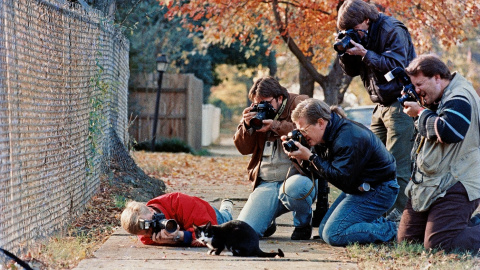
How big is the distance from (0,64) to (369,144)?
2.75 m

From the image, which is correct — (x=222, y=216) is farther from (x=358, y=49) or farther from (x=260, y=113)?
(x=358, y=49)

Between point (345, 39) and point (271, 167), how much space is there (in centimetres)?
131

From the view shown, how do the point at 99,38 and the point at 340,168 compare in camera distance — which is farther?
the point at 99,38

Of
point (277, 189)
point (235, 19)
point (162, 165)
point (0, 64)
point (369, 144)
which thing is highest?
point (235, 19)

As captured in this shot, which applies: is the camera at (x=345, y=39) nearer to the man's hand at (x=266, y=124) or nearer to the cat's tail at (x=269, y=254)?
the man's hand at (x=266, y=124)

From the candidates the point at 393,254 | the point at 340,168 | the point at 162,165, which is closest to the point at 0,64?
the point at 340,168

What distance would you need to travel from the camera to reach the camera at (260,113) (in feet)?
17.8

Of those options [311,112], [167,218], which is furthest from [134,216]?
[311,112]

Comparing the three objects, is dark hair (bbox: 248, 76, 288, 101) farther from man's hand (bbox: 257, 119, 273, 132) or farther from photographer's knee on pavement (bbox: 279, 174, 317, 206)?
photographer's knee on pavement (bbox: 279, 174, 317, 206)

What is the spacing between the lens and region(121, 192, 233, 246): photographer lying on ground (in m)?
4.77

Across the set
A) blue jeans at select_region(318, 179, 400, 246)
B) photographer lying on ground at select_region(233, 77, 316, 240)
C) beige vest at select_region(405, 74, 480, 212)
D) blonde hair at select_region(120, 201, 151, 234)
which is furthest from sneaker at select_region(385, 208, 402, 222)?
blonde hair at select_region(120, 201, 151, 234)

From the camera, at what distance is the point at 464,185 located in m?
4.61

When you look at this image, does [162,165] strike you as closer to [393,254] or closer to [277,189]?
[277,189]

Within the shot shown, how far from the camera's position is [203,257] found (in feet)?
15.1
